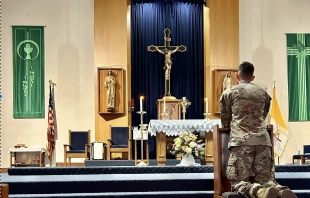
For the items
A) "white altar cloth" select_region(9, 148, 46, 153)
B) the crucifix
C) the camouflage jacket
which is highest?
the crucifix

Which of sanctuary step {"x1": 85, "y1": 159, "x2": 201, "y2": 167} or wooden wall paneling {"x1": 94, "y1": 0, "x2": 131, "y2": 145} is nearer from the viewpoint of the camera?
sanctuary step {"x1": 85, "y1": 159, "x2": 201, "y2": 167}

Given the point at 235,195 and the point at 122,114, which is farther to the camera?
the point at 122,114

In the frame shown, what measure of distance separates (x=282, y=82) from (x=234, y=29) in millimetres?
1722

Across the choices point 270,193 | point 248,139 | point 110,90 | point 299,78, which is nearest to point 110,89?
point 110,90

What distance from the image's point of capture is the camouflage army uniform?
5.07m

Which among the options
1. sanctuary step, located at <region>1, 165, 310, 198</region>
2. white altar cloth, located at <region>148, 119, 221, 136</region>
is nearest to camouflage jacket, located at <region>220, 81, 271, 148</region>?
sanctuary step, located at <region>1, 165, 310, 198</region>

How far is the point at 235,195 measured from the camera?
4.93 metres

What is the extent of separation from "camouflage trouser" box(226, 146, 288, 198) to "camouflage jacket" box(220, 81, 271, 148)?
7 centimetres

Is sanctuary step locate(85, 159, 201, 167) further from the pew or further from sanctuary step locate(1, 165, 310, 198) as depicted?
the pew

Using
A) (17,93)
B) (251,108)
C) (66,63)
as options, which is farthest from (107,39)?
(251,108)

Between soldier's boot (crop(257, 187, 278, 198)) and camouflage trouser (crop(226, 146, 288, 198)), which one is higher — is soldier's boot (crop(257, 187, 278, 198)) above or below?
below

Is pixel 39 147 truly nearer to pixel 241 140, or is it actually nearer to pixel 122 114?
pixel 122 114

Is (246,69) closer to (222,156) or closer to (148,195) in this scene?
(222,156)

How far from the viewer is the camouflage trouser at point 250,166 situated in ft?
16.6
